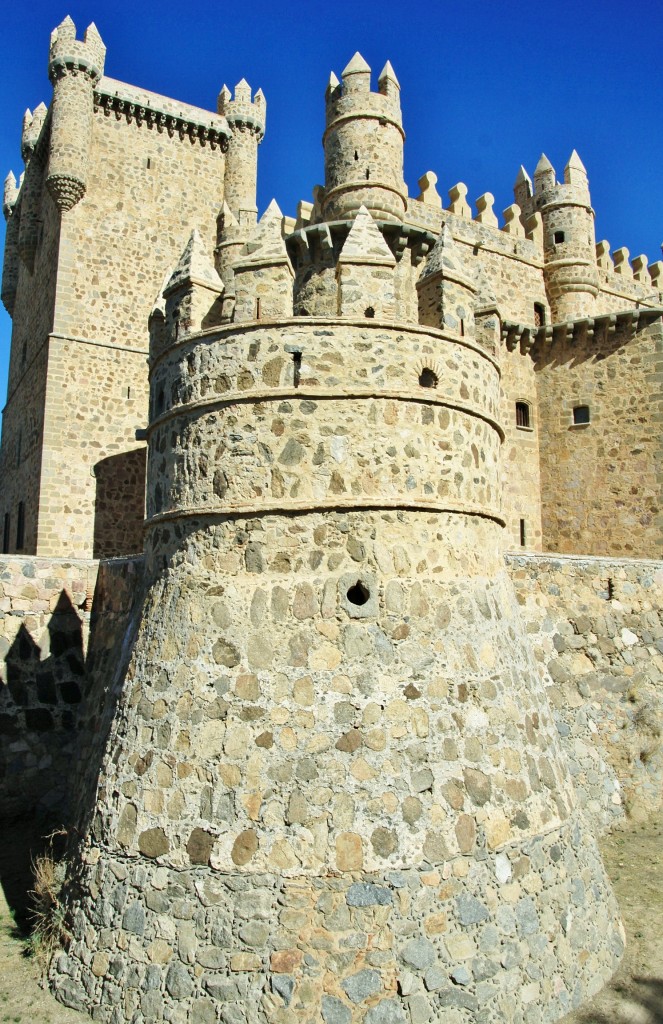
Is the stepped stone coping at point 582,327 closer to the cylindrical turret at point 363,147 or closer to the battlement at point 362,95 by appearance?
the cylindrical turret at point 363,147

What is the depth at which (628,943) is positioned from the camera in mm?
6559

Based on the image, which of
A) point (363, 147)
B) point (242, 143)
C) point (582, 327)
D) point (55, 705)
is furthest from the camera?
point (242, 143)

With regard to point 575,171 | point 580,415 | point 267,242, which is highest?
point 575,171

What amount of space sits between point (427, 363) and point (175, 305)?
2539 millimetres

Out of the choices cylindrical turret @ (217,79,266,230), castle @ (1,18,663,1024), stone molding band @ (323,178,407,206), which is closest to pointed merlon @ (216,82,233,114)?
cylindrical turret @ (217,79,266,230)

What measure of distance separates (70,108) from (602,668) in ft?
60.9

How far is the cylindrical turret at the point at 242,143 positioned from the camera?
2153 cm

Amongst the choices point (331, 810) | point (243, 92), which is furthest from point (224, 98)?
point (331, 810)

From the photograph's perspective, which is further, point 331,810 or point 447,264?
point 447,264

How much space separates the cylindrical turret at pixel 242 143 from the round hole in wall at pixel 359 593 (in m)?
17.8

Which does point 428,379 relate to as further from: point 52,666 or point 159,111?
point 159,111

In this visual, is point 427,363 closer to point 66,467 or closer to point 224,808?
point 224,808

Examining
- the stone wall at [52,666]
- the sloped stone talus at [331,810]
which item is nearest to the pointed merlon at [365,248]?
the sloped stone talus at [331,810]

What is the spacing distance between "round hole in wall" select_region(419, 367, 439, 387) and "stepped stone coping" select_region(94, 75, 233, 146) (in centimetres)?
1758
